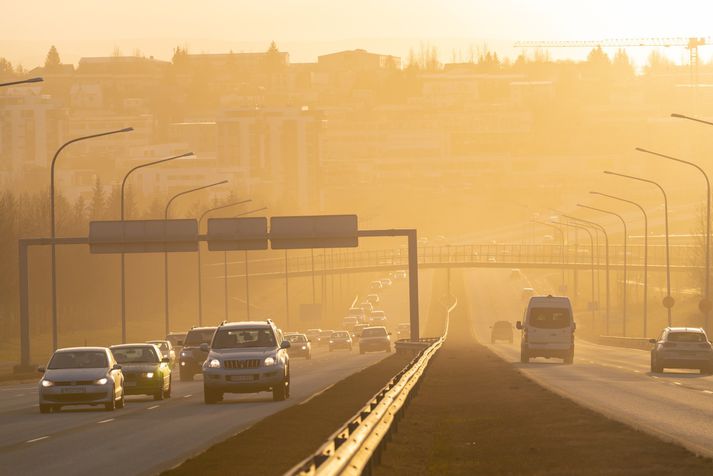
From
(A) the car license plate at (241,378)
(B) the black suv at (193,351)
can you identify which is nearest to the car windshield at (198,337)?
(B) the black suv at (193,351)

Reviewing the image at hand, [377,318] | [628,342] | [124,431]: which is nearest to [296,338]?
[628,342]

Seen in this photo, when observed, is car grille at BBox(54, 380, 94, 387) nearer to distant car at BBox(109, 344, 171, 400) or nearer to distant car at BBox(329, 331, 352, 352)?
distant car at BBox(109, 344, 171, 400)

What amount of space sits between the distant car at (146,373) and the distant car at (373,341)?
182 ft

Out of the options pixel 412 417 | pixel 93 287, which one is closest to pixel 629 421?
pixel 412 417

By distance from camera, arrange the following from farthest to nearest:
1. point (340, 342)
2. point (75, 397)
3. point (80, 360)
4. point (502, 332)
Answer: point (502, 332), point (340, 342), point (80, 360), point (75, 397)

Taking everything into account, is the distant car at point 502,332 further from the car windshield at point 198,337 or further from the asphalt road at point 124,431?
the asphalt road at point 124,431

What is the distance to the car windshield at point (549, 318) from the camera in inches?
2729

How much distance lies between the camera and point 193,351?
6144 cm

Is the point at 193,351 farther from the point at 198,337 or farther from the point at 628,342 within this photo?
the point at 628,342

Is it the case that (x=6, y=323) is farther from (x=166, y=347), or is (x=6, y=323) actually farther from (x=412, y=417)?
(x=412, y=417)

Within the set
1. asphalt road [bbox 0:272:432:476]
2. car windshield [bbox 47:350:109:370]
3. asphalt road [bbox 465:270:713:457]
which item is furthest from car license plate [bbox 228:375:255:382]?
asphalt road [bbox 465:270:713:457]

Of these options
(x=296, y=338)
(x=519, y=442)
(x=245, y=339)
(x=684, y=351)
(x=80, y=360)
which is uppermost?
(x=245, y=339)

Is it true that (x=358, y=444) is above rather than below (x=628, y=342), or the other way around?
above

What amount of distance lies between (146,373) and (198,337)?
15.2 metres
